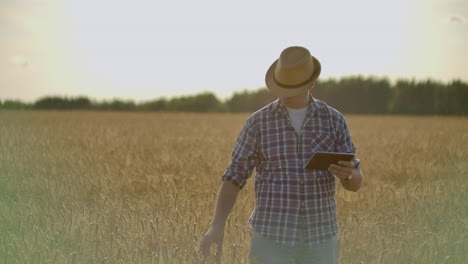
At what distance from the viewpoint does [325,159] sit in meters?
2.72

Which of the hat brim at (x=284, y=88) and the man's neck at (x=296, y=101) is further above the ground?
the hat brim at (x=284, y=88)

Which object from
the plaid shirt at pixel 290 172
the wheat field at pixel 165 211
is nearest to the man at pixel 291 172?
the plaid shirt at pixel 290 172

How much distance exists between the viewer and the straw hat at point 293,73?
9.33 ft

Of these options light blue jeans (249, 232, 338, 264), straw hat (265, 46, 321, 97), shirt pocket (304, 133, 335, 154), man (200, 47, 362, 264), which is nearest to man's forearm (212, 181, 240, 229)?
man (200, 47, 362, 264)

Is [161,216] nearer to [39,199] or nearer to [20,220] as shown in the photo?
[20,220]

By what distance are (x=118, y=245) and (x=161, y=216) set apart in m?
0.73

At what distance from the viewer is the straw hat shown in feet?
9.33

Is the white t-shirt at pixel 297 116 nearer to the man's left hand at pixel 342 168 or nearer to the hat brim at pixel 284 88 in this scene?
the hat brim at pixel 284 88

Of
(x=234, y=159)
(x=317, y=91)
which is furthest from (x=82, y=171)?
(x=317, y=91)

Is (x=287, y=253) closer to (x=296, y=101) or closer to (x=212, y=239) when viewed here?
(x=212, y=239)

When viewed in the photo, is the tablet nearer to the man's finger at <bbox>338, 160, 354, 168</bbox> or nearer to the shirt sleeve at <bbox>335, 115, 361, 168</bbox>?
the man's finger at <bbox>338, 160, 354, 168</bbox>

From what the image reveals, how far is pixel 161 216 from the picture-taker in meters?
4.88

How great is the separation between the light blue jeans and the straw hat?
0.73m

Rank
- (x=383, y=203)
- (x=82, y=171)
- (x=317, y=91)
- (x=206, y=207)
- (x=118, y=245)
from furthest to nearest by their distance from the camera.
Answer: (x=317, y=91), (x=82, y=171), (x=383, y=203), (x=206, y=207), (x=118, y=245)
